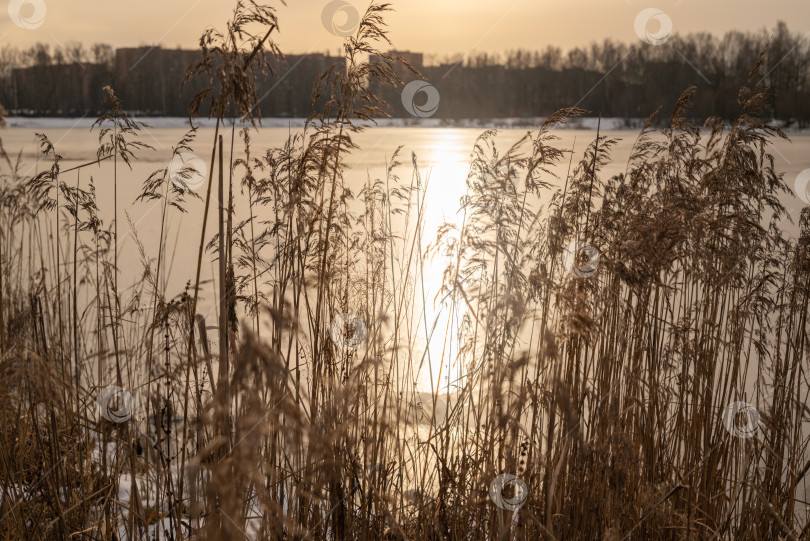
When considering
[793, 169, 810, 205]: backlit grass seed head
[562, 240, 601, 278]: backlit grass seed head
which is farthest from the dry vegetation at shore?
[793, 169, 810, 205]: backlit grass seed head

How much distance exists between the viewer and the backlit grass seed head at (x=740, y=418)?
9.16 ft

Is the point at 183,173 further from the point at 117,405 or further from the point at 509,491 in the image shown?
the point at 509,491

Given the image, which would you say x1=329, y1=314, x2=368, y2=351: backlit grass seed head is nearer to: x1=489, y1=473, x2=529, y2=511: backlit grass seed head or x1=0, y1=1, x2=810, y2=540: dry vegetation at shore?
x1=0, y1=1, x2=810, y2=540: dry vegetation at shore

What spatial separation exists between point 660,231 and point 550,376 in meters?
0.63

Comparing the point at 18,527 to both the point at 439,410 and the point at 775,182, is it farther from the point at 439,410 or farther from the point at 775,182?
the point at 775,182

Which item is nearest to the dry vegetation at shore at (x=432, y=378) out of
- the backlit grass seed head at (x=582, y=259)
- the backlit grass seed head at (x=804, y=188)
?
the backlit grass seed head at (x=582, y=259)

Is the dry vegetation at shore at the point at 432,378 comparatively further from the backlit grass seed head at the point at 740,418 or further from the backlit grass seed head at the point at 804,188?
the backlit grass seed head at the point at 804,188

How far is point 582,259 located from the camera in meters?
2.44

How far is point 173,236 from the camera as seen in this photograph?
7777mm

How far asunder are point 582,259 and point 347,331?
3.06 feet


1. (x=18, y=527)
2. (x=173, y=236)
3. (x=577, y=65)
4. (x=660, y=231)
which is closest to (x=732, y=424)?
(x=660, y=231)

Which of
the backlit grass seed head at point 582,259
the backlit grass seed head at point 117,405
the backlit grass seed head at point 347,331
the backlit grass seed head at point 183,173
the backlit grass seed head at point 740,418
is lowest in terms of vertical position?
the backlit grass seed head at point 740,418

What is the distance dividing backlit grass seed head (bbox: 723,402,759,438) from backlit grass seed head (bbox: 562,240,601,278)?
0.95 m

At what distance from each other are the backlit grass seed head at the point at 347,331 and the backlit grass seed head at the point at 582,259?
85 cm
